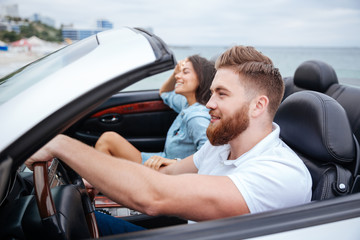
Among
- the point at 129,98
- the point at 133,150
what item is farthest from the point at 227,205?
the point at 129,98

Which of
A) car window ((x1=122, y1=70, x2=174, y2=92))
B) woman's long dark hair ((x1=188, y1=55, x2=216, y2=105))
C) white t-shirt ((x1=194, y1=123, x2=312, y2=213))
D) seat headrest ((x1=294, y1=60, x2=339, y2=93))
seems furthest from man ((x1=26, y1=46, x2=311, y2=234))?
car window ((x1=122, y1=70, x2=174, y2=92))

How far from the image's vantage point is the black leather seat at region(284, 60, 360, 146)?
2008 millimetres

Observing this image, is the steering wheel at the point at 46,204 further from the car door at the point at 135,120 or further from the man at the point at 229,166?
the car door at the point at 135,120

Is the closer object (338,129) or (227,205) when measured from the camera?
(227,205)

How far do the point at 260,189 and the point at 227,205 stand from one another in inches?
5.7

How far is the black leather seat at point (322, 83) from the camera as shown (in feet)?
6.59

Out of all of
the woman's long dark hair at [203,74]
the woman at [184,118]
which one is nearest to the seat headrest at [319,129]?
the woman at [184,118]

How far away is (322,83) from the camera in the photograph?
2379 mm

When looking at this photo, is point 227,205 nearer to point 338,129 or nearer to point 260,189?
point 260,189

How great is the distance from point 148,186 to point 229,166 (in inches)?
20.2

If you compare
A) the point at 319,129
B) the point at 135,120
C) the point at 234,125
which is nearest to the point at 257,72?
the point at 234,125

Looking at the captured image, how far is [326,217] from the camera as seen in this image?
0.88m

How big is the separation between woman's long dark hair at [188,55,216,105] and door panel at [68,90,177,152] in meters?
0.63

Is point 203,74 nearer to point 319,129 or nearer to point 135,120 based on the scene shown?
point 135,120
